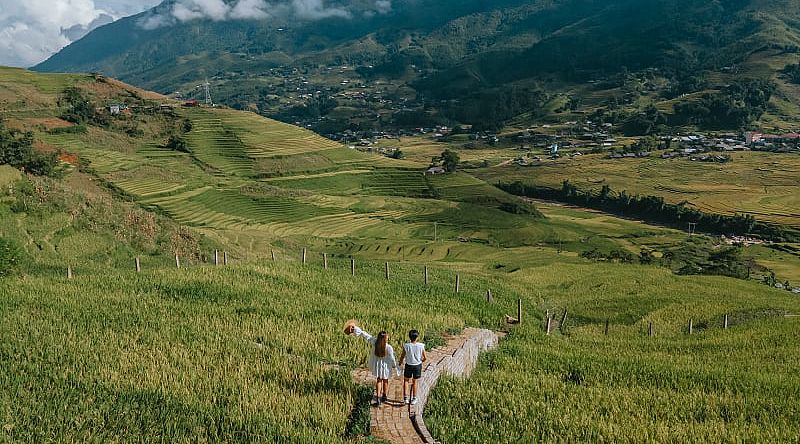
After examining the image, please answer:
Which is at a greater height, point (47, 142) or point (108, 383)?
point (47, 142)

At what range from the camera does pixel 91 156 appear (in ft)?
268

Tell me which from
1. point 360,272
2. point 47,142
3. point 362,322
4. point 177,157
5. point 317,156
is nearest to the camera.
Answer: point 362,322

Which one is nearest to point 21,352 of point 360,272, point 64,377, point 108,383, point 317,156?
point 64,377

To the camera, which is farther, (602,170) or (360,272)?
(602,170)

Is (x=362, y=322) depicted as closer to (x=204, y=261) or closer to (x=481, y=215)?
(x=204, y=261)

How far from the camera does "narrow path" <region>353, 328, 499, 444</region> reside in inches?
466

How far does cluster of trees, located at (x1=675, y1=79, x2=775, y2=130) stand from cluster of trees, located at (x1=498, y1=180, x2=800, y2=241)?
90867 millimetres

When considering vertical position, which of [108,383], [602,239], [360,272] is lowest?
[602,239]

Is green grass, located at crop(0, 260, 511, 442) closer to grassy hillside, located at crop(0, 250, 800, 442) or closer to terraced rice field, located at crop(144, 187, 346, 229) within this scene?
grassy hillside, located at crop(0, 250, 800, 442)

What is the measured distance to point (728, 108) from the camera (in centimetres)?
18850

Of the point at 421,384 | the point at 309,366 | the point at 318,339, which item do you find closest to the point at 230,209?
the point at 318,339

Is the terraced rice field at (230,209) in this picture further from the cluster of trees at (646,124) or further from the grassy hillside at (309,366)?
the cluster of trees at (646,124)

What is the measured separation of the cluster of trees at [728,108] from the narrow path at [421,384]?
199m

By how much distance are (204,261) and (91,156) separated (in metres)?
53.6
